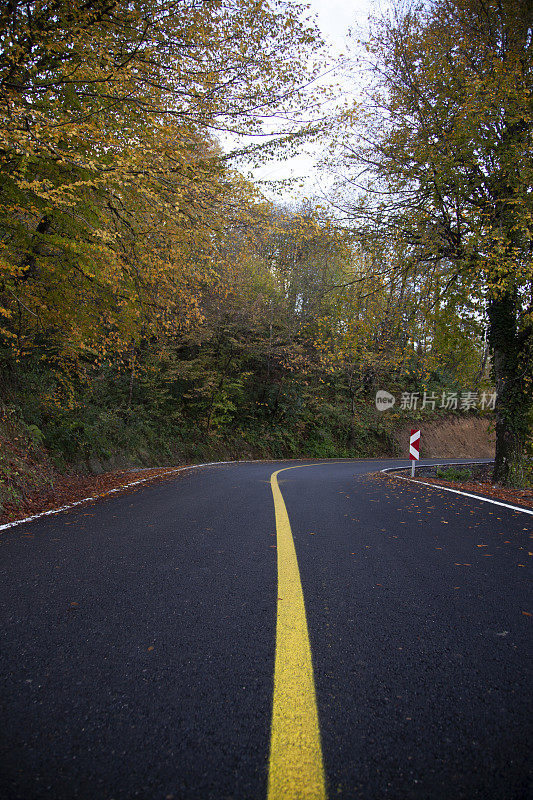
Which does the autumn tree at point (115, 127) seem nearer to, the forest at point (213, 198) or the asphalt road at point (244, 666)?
the forest at point (213, 198)

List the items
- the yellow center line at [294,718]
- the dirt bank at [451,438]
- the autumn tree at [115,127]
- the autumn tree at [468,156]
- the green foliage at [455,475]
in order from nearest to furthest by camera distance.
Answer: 1. the yellow center line at [294,718]
2. the autumn tree at [115,127]
3. the autumn tree at [468,156]
4. the green foliage at [455,475]
5. the dirt bank at [451,438]

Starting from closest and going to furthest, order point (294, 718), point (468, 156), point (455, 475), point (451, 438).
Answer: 1. point (294, 718)
2. point (468, 156)
3. point (455, 475)
4. point (451, 438)

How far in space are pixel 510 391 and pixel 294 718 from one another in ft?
39.3

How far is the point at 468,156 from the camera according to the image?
920 cm

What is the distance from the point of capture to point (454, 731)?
1.53 m

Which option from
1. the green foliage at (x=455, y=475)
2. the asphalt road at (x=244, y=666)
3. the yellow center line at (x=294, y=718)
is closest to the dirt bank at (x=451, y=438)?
the green foliage at (x=455, y=475)

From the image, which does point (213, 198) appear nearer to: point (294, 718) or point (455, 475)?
point (294, 718)

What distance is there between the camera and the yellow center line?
4.19 ft

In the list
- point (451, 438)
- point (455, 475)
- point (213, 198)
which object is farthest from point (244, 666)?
point (451, 438)

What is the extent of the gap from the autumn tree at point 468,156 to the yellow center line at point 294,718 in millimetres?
8311

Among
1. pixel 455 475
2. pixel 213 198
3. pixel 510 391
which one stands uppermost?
pixel 213 198

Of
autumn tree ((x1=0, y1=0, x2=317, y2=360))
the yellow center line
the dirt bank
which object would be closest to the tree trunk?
autumn tree ((x1=0, y1=0, x2=317, y2=360))

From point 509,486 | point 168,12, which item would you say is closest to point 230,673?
point 168,12

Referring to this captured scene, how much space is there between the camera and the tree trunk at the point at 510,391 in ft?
36.8
